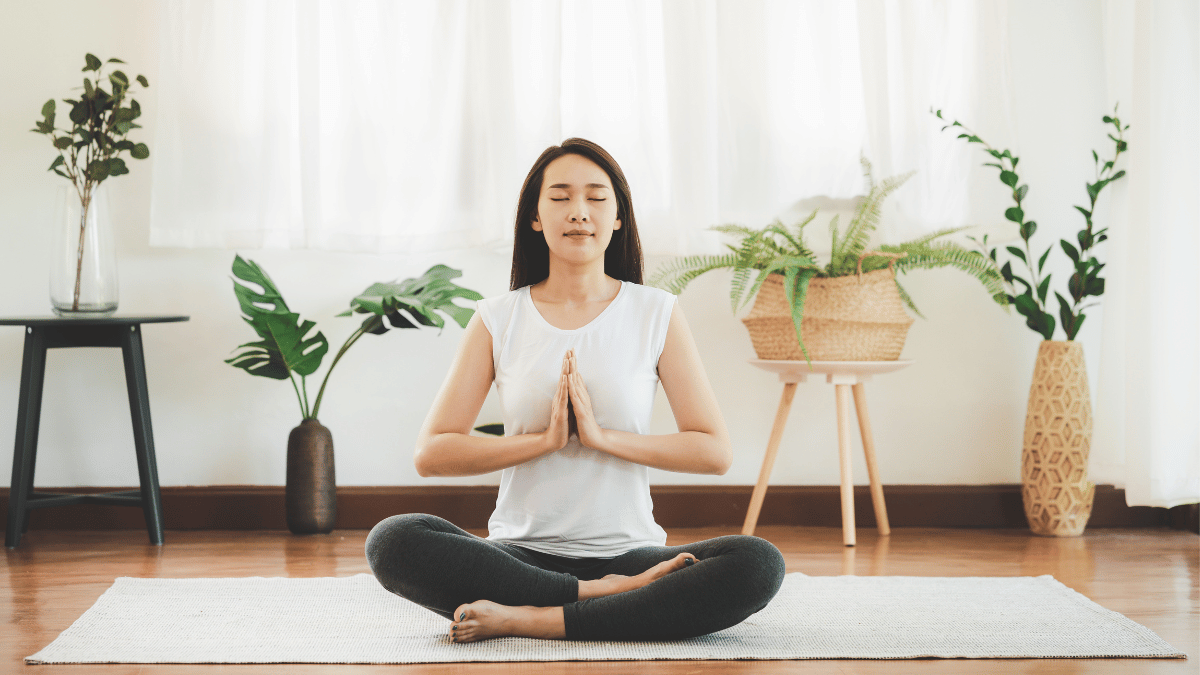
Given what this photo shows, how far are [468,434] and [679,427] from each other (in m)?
0.33

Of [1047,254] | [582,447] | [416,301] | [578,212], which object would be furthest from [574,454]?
[1047,254]

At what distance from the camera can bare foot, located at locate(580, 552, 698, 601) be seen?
137cm

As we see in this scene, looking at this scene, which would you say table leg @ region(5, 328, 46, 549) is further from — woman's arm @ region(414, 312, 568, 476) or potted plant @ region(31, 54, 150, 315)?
woman's arm @ region(414, 312, 568, 476)

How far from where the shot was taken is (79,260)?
2297 millimetres

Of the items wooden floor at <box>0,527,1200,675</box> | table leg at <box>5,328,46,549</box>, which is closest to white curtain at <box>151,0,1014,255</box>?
table leg at <box>5,328,46,549</box>

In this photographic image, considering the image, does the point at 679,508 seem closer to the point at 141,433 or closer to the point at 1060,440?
the point at 1060,440

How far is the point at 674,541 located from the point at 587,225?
1.11 meters

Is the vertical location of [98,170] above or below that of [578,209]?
above

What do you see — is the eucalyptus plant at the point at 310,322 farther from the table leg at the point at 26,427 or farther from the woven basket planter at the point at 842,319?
the woven basket planter at the point at 842,319

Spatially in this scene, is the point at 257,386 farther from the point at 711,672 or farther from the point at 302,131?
the point at 711,672

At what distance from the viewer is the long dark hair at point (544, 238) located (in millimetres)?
1516

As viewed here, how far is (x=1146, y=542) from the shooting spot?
2.35 meters

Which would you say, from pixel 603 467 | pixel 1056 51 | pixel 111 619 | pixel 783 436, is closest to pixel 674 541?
pixel 783 436

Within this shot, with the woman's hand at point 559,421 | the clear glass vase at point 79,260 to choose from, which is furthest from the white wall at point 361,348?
the woman's hand at point 559,421
